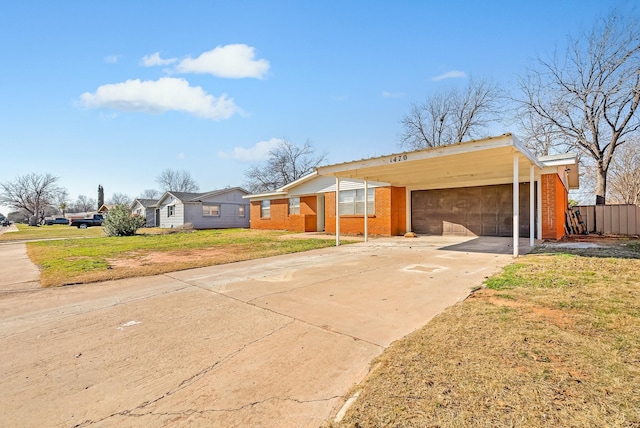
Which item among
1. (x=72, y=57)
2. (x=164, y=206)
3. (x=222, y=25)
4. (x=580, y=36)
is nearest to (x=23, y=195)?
(x=164, y=206)

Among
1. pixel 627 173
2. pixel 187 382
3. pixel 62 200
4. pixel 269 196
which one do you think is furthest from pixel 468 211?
pixel 62 200

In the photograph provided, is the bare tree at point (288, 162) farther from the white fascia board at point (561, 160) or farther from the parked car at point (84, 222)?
the white fascia board at point (561, 160)

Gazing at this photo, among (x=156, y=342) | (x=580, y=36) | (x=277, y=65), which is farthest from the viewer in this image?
(x=580, y=36)

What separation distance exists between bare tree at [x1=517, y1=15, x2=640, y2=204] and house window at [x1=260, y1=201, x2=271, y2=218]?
20.8m

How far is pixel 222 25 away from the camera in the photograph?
9.77 metres

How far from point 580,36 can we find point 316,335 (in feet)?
86.5

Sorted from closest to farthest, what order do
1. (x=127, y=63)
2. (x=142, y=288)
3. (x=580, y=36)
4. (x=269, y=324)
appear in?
(x=269, y=324), (x=142, y=288), (x=127, y=63), (x=580, y=36)

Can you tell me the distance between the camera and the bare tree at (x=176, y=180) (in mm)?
67812

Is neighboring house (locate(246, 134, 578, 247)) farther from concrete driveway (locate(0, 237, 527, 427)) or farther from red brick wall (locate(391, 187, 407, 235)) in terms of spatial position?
concrete driveway (locate(0, 237, 527, 427))

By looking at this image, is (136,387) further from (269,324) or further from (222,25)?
(222,25)

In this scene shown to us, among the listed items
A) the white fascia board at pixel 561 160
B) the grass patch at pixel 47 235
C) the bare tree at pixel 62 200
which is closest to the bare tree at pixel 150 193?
the bare tree at pixel 62 200

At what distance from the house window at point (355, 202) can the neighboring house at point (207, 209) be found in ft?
49.8

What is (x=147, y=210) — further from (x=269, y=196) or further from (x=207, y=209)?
(x=269, y=196)

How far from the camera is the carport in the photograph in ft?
28.4
